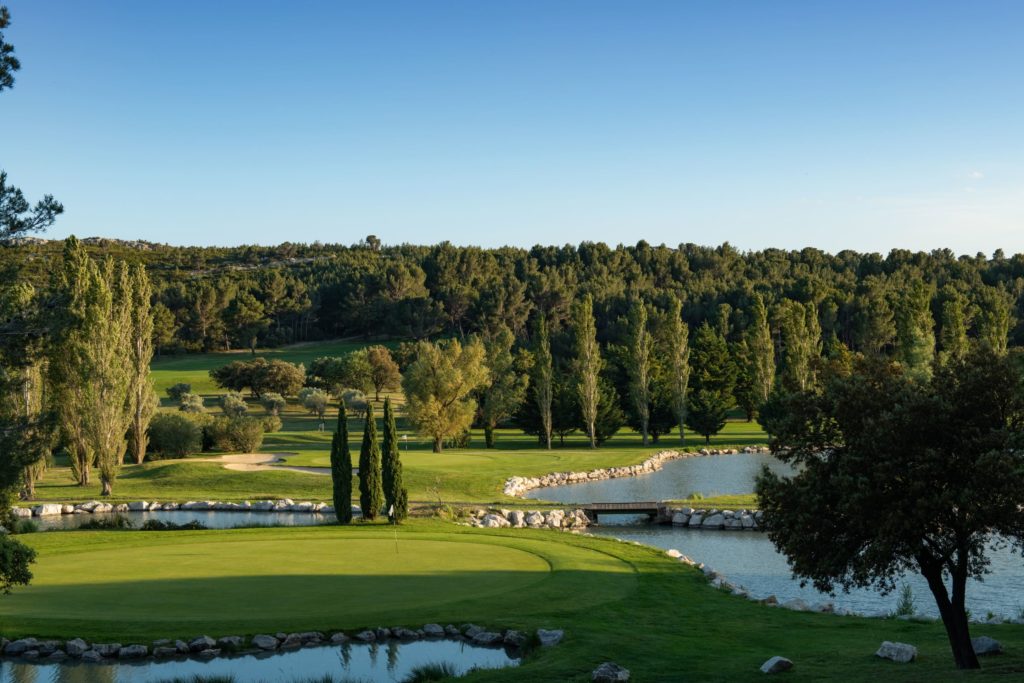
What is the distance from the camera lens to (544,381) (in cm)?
6394

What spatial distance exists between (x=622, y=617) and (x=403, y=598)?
4.61 m

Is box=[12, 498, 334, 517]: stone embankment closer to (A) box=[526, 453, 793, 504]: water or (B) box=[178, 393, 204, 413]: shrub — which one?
(A) box=[526, 453, 793, 504]: water

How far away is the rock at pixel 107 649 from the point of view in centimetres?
1695

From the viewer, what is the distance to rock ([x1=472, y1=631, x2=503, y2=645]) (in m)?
17.6

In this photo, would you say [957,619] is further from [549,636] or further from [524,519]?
[524,519]

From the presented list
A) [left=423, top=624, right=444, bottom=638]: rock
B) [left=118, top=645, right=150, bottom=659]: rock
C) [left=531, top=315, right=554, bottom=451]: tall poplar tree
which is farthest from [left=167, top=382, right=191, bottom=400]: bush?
[left=423, top=624, right=444, bottom=638]: rock

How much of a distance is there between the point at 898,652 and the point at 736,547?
16.2 metres

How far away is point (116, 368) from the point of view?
43.2 metres

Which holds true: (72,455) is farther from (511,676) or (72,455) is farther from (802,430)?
(802,430)

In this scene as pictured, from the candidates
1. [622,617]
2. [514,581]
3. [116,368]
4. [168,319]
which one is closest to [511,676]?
[622,617]

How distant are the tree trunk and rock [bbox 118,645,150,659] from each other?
13.3 meters

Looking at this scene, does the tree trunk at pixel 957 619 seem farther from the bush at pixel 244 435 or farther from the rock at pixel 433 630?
the bush at pixel 244 435

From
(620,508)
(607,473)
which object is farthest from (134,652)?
(607,473)

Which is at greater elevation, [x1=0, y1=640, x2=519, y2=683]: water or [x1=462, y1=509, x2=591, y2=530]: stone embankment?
[x1=0, y1=640, x2=519, y2=683]: water
